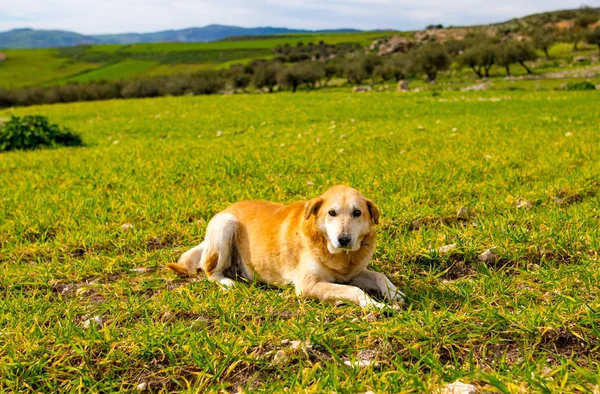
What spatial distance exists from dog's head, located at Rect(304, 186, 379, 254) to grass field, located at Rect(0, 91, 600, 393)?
674 millimetres

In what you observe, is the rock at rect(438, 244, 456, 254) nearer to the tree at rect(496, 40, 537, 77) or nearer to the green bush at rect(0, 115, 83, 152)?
the green bush at rect(0, 115, 83, 152)

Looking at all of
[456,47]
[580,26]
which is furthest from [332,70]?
[580,26]

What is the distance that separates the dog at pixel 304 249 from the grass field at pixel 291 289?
208mm

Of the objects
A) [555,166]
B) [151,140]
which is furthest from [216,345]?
[151,140]

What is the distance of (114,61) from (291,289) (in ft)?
552

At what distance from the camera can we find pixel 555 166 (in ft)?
32.7

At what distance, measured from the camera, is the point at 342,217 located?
4.75m

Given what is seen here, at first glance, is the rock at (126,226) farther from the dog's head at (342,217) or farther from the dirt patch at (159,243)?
the dog's head at (342,217)

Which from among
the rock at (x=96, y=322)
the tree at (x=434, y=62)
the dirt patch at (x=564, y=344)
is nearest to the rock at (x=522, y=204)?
the dirt patch at (x=564, y=344)

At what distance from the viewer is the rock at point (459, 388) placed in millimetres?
3184

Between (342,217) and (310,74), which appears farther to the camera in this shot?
(310,74)

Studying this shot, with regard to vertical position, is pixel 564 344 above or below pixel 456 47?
below

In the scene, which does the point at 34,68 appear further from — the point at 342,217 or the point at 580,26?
the point at 342,217

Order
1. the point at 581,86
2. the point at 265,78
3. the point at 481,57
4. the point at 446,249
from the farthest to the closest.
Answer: the point at 265,78 → the point at 481,57 → the point at 581,86 → the point at 446,249
